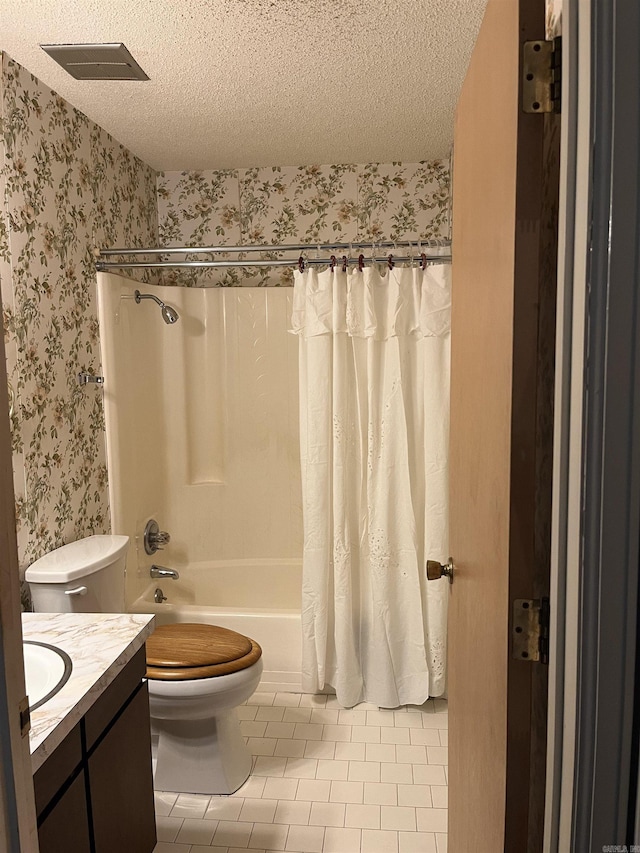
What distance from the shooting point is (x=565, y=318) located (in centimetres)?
83

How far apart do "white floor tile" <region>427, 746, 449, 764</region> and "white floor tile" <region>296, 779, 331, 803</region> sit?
0.40m

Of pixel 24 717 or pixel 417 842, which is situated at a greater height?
pixel 24 717

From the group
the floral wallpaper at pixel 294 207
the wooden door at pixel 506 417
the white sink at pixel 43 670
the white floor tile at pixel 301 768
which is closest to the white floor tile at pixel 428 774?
the white floor tile at pixel 301 768

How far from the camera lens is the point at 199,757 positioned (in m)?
2.25

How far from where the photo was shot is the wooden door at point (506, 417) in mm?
916

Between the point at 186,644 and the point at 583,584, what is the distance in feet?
5.85

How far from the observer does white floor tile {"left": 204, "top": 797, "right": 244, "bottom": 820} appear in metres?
2.12

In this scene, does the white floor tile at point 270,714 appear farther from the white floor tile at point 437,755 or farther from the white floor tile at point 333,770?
the white floor tile at point 437,755

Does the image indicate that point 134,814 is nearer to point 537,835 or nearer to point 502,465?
point 537,835

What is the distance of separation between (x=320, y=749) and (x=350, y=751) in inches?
4.3

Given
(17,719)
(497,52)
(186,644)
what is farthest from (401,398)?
(17,719)

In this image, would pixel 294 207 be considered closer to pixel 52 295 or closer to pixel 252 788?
pixel 52 295

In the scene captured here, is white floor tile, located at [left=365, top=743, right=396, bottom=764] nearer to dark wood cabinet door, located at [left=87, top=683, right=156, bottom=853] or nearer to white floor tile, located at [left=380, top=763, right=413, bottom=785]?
white floor tile, located at [left=380, top=763, right=413, bottom=785]

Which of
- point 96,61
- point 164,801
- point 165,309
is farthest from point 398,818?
point 96,61
